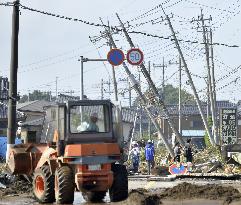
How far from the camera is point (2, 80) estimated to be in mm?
63562

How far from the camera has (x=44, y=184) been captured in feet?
55.7

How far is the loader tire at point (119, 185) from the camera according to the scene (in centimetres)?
1700

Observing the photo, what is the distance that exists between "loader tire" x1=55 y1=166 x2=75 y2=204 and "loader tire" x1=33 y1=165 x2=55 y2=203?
526 mm

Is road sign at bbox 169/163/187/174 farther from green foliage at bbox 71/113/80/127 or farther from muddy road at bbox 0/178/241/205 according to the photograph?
green foliage at bbox 71/113/80/127

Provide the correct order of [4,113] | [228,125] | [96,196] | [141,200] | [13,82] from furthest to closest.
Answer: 1. [4,113]
2. [228,125]
3. [13,82]
4. [96,196]
5. [141,200]

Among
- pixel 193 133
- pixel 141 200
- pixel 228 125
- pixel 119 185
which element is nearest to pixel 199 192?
pixel 119 185

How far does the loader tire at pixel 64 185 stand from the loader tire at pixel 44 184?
53cm

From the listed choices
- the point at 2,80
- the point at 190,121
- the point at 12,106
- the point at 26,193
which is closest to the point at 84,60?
the point at 12,106

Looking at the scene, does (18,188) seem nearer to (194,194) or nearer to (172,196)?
(172,196)

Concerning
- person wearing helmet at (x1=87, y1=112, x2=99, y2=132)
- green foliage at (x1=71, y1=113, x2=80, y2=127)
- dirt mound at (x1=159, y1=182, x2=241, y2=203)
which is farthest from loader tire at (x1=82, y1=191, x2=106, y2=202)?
green foliage at (x1=71, y1=113, x2=80, y2=127)

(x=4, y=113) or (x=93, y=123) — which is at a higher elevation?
(x=4, y=113)

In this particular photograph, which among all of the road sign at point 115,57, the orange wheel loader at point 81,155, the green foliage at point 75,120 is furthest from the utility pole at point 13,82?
the green foliage at point 75,120

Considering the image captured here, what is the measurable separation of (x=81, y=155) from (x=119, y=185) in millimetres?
1456

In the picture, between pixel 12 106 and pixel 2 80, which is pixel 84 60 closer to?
pixel 12 106
